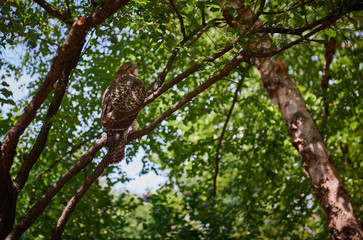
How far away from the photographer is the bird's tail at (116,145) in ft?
12.0

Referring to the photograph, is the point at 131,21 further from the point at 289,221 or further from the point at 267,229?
the point at 267,229

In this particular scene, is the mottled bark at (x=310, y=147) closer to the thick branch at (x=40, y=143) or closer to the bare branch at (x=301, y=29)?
the bare branch at (x=301, y=29)

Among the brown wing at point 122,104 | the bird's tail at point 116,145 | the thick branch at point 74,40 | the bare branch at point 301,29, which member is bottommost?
the thick branch at point 74,40

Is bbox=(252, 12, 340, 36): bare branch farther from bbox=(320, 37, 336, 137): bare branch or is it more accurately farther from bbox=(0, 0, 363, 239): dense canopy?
bbox=(320, 37, 336, 137): bare branch

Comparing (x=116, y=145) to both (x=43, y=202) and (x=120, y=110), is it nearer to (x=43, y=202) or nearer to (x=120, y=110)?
(x=120, y=110)

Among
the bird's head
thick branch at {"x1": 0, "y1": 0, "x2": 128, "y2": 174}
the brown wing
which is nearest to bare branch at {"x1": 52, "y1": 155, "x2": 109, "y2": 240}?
thick branch at {"x1": 0, "y1": 0, "x2": 128, "y2": 174}

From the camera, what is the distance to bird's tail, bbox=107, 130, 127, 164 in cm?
366

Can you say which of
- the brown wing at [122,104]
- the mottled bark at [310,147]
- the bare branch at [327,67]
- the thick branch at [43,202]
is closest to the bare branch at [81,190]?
the thick branch at [43,202]

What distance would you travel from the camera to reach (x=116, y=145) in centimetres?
372

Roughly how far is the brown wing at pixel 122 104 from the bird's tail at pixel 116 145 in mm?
62

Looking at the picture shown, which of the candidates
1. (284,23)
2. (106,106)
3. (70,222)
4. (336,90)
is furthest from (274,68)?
(70,222)

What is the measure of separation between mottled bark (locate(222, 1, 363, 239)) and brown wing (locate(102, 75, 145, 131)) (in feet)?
3.75

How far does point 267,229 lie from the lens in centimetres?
719

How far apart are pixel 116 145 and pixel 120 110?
14.1 inches
